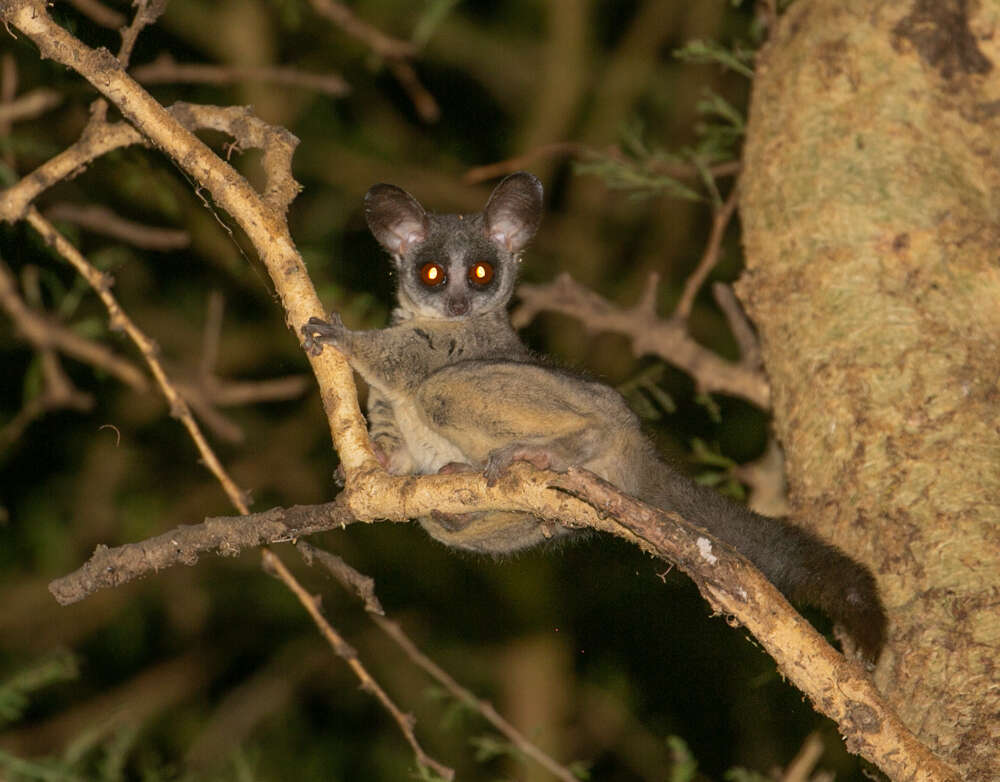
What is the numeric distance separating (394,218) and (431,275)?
342mm

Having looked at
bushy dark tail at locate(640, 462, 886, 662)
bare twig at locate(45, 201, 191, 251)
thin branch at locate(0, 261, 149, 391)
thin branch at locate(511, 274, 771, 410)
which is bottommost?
thin branch at locate(0, 261, 149, 391)

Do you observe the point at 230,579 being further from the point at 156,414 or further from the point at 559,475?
the point at 559,475

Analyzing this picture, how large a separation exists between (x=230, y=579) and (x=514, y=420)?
4.11 meters

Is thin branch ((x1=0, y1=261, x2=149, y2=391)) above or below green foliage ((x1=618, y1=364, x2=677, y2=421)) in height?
below

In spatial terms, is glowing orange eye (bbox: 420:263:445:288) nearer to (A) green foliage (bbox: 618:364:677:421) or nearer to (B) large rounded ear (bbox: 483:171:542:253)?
(B) large rounded ear (bbox: 483:171:542:253)

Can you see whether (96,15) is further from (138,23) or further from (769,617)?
(769,617)

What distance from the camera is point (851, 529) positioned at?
9.99ft

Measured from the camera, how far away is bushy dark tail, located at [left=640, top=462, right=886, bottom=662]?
2.67 metres

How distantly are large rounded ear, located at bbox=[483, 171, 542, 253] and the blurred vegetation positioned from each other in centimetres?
107

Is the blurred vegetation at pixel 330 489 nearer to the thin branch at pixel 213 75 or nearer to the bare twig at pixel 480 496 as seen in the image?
the thin branch at pixel 213 75

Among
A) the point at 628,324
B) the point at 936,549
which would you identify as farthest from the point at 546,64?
the point at 936,549

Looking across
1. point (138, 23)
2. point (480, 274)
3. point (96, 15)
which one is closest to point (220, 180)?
point (138, 23)

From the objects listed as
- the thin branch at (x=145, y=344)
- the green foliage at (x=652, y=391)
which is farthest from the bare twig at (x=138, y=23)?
the green foliage at (x=652, y=391)

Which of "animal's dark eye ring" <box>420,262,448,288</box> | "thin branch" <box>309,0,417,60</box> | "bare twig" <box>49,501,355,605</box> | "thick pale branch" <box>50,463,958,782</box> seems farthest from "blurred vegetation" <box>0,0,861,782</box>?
"thick pale branch" <box>50,463,958,782</box>
